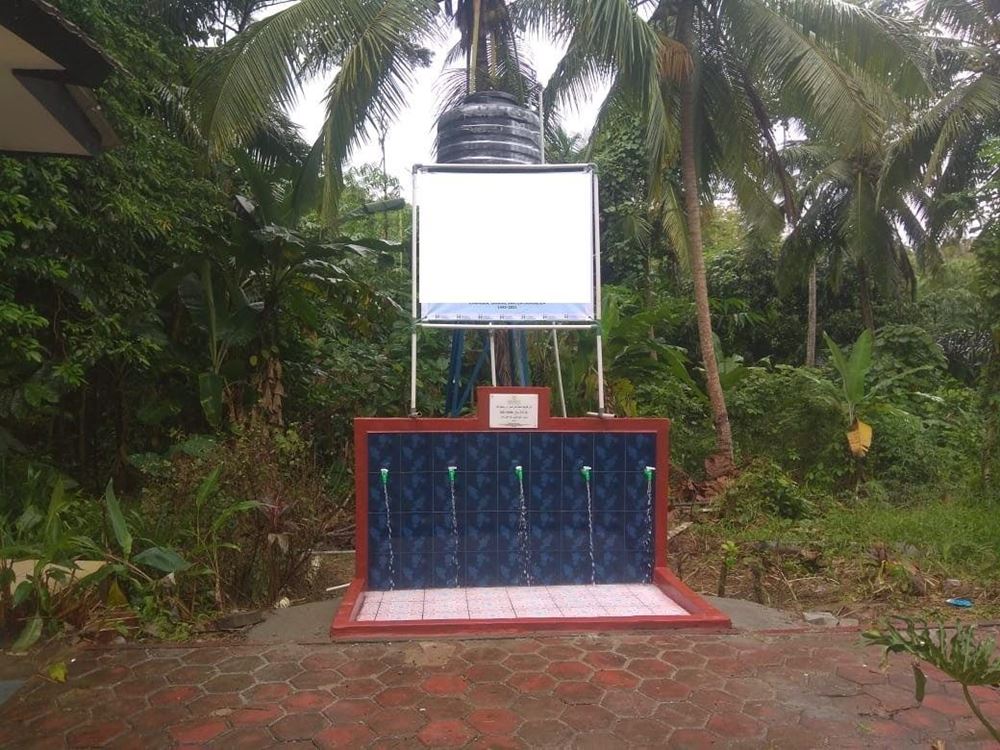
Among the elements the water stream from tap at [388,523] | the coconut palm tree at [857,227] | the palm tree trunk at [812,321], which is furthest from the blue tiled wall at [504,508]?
the palm tree trunk at [812,321]

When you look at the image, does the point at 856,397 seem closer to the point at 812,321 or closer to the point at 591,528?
the point at 591,528

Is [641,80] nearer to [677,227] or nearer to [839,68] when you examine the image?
[839,68]

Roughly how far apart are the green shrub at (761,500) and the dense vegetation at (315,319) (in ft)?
0.09

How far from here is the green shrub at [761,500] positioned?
25.0 feet

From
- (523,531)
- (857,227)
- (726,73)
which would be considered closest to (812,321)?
(857,227)

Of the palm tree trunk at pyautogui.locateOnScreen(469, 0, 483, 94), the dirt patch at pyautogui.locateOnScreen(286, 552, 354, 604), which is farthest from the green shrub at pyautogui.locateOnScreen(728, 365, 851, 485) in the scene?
the dirt patch at pyautogui.locateOnScreen(286, 552, 354, 604)

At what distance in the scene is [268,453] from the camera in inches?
216

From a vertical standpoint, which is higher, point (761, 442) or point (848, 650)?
point (761, 442)

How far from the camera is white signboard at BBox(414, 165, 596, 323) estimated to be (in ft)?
17.4

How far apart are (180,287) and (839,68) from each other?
733cm

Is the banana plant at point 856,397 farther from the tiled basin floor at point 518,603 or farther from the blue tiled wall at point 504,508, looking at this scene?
the tiled basin floor at point 518,603

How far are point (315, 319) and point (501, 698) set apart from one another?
16.9 feet

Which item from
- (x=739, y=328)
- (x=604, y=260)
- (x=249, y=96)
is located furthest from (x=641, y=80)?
(x=739, y=328)

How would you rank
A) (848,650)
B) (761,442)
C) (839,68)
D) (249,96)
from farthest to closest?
1. (761,442)
2. (839,68)
3. (249,96)
4. (848,650)
